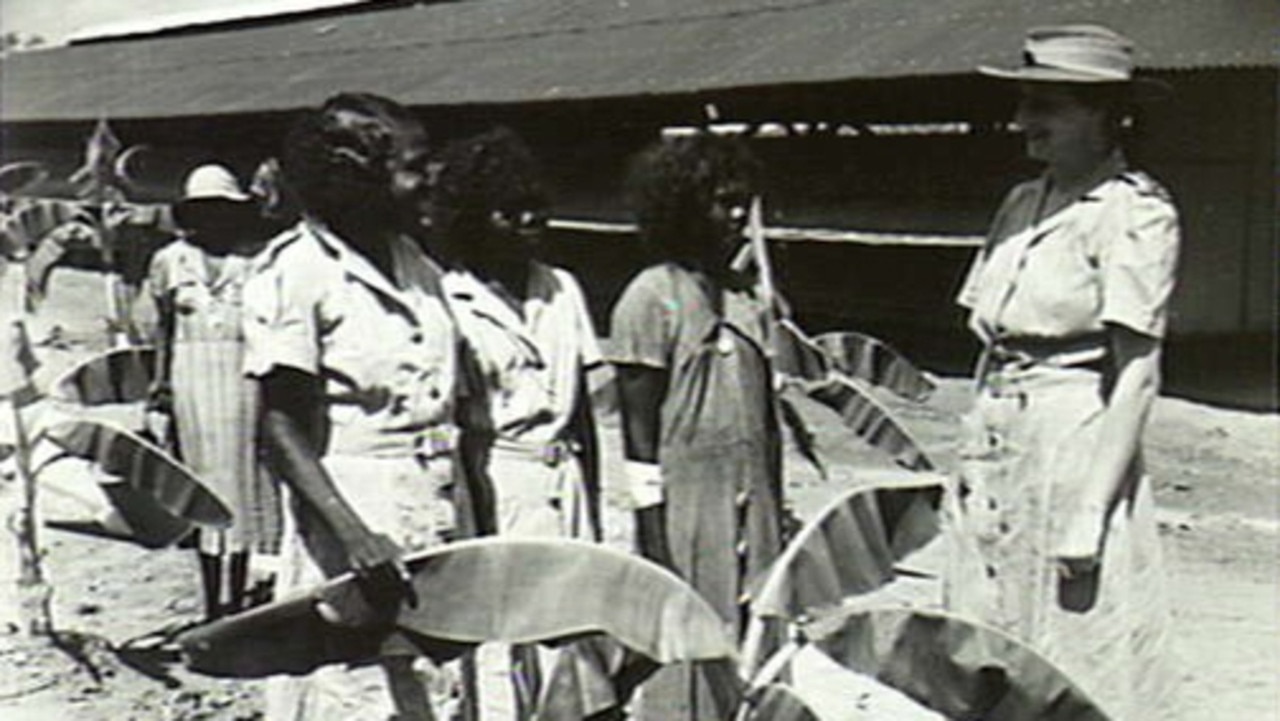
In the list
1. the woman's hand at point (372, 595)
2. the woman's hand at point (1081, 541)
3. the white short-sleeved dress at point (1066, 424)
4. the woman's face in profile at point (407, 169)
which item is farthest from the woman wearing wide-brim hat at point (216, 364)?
the woman's hand at point (1081, 541)

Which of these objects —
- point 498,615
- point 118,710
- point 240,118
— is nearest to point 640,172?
point 498,615

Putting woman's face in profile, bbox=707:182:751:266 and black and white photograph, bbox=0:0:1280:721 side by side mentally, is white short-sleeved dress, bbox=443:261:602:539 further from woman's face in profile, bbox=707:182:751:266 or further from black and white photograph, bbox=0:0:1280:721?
woman's face in profile, bbox=707:182:751:266

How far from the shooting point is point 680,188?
102 inches

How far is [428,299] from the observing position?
88.2 inches

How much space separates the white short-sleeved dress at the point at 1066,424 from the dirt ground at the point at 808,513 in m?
0.78

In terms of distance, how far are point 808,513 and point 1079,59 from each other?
2.38 m

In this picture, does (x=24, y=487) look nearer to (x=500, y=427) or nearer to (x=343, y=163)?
(x=500, y=427)

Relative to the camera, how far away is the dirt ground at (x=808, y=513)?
3.05m

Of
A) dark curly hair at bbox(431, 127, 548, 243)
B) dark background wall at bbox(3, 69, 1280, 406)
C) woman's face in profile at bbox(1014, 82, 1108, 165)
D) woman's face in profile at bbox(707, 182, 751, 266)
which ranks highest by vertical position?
woman's face in profile at bbox(1014, 82, 1108, 165)

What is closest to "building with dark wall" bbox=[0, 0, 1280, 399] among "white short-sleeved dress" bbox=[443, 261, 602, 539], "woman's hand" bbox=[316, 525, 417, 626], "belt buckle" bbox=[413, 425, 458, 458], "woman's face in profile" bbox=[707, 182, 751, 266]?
→ "white short-sleeved dress" bbox=[443, 261, 602, 539]

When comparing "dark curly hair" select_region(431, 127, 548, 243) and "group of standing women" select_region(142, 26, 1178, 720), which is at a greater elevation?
"dark curly hair" select_region(431, 127, 548, 243)

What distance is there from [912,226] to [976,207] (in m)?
0.26

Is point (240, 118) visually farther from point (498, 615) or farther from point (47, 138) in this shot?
point (498, 615)

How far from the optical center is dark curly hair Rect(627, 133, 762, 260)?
2576 mm
